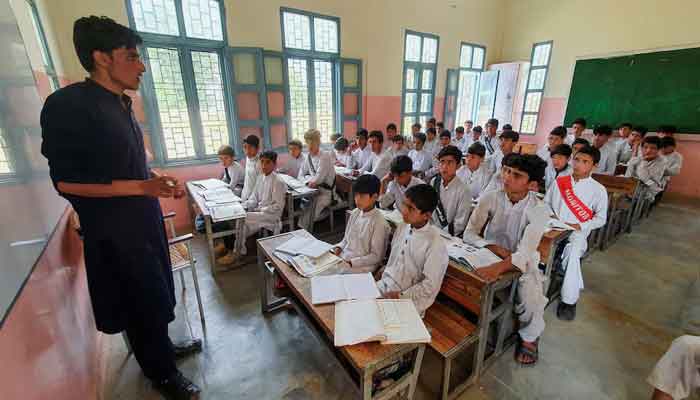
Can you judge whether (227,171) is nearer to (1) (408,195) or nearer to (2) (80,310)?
(2) (80,310)

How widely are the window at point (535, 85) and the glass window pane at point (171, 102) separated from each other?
25.4 ft

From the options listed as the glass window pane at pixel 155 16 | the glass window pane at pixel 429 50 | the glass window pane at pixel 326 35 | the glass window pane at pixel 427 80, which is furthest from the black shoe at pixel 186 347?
the glass window pane at pixel 429 50

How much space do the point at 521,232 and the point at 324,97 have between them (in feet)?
14.8

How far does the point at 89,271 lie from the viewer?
140 centimetres

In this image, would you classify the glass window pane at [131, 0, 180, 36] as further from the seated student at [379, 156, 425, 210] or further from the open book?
the open book

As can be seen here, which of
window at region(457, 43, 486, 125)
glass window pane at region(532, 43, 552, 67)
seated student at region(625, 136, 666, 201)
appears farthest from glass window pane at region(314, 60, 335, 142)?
glass window pane at region(532, 43, 552, 67)

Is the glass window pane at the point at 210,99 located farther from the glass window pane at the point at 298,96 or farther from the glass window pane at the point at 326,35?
the glass window pane at the point at 326,35

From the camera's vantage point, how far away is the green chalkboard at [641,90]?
536 centimetres

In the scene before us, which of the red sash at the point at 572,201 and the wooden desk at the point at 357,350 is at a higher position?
the red sash at the point at 572,201

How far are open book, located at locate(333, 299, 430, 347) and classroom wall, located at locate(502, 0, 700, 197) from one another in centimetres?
739

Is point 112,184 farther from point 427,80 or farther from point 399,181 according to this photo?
point 427,80

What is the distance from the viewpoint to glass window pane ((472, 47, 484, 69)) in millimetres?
7758

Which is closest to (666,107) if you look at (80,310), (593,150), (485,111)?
(485,111)

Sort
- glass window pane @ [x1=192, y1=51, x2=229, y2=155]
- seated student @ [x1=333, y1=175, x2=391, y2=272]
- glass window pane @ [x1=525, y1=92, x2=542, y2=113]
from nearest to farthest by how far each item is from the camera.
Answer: seated student @ [x1=333, y1=175, x2=391, y2=272] → glass window pane @ [x1=192, y1=51, x2=229, y2=155] → glass window pane @ [x1=525, y1=92, x2=542, y2=113]
